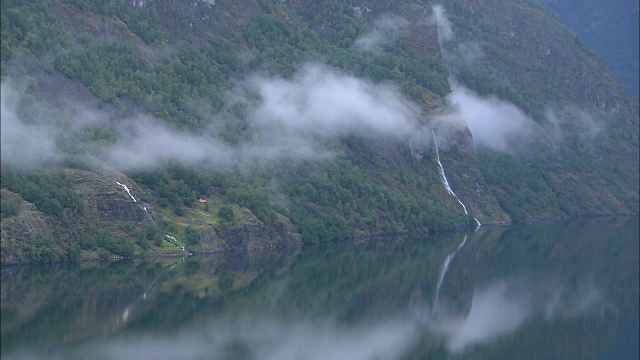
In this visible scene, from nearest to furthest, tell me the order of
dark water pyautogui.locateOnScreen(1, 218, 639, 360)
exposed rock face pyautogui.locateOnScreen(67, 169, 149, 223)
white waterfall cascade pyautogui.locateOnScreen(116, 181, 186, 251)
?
dark water pyautogui.locateOnScreen(1, 218, 639, 360), exposed rock face pyautogui.locateOnScreen(67, 169, 149, 223), white waterfall cascade pyautogui.locateOnScreen(116, 181, 186, 251)

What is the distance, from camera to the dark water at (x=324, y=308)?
63.7m

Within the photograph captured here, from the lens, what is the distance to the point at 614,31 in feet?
413

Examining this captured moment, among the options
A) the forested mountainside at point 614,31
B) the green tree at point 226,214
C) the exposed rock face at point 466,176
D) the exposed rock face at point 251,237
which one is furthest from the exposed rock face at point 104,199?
the exposed rock face at point 466,176

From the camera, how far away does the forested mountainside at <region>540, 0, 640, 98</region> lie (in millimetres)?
99719

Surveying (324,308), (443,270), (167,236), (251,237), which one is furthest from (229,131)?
(324,308)

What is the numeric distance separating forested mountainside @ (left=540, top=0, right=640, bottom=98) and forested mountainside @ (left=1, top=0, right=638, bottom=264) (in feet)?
34.2

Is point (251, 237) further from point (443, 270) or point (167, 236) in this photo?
point (443, 270)

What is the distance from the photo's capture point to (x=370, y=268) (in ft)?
338

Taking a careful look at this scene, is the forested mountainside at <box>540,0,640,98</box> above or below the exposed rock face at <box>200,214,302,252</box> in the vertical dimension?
above

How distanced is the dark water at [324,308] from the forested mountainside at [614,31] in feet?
64.0

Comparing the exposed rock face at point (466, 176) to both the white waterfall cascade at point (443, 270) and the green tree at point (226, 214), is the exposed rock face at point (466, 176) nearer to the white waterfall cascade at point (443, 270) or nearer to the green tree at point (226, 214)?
the white waterfall cascade at point (443, 270)

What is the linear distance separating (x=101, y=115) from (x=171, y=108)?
53.0ft

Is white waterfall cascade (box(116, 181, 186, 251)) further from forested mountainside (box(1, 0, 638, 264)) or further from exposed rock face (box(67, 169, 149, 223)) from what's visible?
exposed rock face (box(67, 169, 149, 223))

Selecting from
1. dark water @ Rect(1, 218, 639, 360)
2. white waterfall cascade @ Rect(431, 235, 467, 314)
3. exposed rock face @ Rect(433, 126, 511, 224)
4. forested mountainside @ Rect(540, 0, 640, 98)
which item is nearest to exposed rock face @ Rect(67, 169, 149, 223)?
dark water @ Rect(1, 218, 639, 360)
